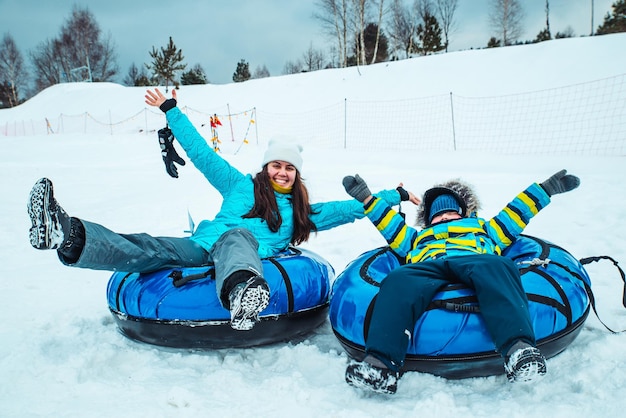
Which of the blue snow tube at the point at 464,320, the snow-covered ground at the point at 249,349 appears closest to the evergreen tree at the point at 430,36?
the snow-covered ground at the point at 249,349

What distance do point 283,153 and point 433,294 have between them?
1450mm

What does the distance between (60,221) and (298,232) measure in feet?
4.43

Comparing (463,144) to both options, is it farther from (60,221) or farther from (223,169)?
(60,221)

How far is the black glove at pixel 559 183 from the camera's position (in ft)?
8.06

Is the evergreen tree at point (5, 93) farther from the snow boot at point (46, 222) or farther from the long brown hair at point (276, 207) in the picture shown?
the snow boot at point (46, 222)

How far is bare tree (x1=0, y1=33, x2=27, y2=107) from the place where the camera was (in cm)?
3422

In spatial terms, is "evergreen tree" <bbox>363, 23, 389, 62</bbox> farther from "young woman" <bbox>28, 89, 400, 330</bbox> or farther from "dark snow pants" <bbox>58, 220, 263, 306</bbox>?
"dark snow pants" <bbox>58, 220, 263, 306</bbox>

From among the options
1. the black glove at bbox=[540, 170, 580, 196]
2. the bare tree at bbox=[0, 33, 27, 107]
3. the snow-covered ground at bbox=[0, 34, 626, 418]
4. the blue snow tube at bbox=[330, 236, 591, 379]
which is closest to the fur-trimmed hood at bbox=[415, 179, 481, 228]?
the black glove at bbox=[540, 170, 580, 196]

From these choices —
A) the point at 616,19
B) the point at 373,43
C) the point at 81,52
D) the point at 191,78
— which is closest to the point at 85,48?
the point at 81,52

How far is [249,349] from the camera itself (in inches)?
93.3

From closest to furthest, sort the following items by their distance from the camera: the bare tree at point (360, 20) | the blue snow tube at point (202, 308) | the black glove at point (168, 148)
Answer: the blue snow tube at point (202, 308), the black glove at point (168, 148), the bare tree at point (360, 20)

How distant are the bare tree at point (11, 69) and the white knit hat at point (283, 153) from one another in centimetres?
3930

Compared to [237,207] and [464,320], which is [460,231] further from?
[237,207]

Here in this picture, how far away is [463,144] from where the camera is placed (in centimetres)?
1116
